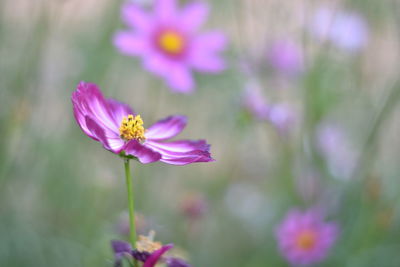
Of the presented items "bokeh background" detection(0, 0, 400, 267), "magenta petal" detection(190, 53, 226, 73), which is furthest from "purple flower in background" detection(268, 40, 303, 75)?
"magenta petal" detection(190, 53, 226, 73)

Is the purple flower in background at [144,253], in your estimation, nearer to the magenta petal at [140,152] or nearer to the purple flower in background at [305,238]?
the magenta petal at [140,152]

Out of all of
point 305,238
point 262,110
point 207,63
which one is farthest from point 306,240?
point 207,63

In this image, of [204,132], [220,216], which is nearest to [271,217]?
[220,216]

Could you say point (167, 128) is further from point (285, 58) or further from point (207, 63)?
point (285, 58)

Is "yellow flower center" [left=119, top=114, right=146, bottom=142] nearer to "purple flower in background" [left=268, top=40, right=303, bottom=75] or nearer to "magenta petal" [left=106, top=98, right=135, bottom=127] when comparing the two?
"magenta petal" [left=106, top=98, right=135, bottom=127]

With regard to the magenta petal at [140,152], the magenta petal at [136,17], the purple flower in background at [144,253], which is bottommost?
the purple flower in background at [144,253]

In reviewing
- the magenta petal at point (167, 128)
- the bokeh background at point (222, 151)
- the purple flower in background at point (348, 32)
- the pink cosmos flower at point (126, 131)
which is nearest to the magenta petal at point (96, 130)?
the pink cosmos flower at point (126, 131)

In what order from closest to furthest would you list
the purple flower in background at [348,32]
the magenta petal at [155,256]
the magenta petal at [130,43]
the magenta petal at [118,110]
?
the magenta petal at [155,256] < the magenta petal at [118,110] < the magenta petal at [130,43] < the purple flower in background at [348,32]
